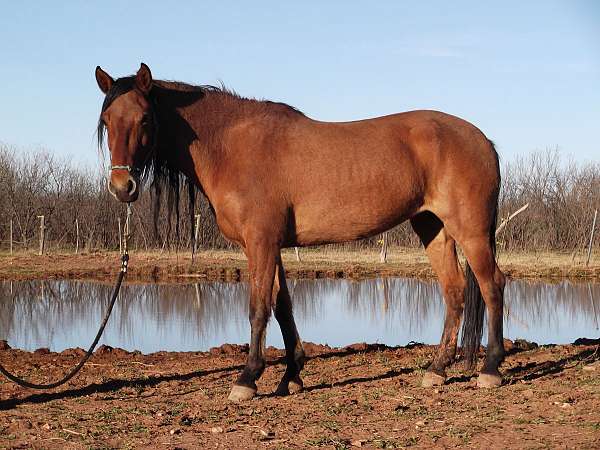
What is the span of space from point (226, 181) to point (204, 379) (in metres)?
1.95

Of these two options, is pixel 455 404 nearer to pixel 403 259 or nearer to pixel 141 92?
pixel 141 92

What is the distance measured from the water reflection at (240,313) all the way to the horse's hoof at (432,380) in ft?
13.8

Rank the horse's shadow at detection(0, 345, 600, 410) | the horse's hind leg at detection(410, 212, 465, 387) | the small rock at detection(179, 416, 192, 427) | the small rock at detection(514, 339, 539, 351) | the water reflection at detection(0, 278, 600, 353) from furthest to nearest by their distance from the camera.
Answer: the water reflection at detection(0, 278, 600, 353), the small rock at detection(514, 339, 539, 351), the horse's hind leg at detection(410, 212, 465, 387), the horse's shadow at detection(0, 345, 600, 410), the small rock at detection(179, 416, 192, 427)

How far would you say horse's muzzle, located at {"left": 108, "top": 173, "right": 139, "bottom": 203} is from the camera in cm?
585

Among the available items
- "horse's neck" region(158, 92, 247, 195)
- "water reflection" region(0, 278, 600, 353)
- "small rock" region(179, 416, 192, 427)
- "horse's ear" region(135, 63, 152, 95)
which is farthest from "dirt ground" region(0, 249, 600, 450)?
"water reflection" region(0, 278, 600, 353)

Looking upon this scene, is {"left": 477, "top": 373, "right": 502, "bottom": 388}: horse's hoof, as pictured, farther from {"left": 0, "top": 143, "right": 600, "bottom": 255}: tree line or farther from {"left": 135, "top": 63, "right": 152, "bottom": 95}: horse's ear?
{"left": 0, "top": 143, "right": 600, "bottom": 255}: tree line

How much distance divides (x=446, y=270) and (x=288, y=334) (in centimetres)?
164

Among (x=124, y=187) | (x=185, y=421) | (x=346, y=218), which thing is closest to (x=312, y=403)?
(x=185, y=421)

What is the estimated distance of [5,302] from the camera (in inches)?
615

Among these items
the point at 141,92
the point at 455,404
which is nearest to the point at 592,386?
the point at 455,404

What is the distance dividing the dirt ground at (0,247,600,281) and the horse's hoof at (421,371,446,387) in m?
14.2

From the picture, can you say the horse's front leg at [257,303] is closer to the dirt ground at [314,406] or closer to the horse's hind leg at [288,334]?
the dirt ground at [314,406]

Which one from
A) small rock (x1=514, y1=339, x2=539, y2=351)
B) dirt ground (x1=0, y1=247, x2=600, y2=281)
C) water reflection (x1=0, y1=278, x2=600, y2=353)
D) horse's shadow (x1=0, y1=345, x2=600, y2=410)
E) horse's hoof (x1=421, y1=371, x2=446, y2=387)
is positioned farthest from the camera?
dirt ground (x1=0, y1=247, x2=600, y2=281)

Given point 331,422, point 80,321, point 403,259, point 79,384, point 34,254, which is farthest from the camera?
point 34,254
